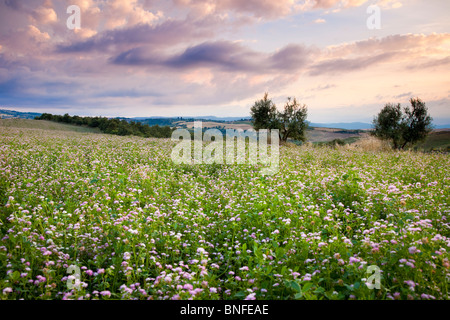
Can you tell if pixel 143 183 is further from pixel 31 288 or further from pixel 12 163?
pixel 12 163

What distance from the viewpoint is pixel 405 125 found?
35062 mm

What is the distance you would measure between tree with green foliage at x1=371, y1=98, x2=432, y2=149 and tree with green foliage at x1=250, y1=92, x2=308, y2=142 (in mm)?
10916

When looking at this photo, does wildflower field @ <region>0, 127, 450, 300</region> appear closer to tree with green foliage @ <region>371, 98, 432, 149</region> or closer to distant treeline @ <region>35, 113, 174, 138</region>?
tree with green foliage @ <region>371, 98, 432, 149</region>

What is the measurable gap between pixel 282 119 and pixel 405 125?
652 inches

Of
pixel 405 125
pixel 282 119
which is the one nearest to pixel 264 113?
pixel 282 119

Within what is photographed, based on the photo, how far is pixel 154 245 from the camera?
199 inches

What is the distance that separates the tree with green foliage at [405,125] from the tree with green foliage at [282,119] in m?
10.9

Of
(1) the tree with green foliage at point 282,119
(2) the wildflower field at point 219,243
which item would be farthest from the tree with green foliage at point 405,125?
(2) the wildflower field at point 219,243

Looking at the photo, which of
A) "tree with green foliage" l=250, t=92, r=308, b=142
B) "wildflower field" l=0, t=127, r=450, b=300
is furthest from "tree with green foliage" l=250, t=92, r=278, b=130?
"wildflower field" l=0, t=127, r=450, b=300

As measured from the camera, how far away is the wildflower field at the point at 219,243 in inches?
147

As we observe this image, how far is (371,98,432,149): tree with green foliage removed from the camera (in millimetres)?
34938

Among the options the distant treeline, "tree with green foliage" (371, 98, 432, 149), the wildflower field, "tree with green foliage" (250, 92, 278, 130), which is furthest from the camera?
the distant treeline

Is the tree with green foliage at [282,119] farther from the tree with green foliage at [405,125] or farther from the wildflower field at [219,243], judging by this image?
the wildflower field at [219,243]
